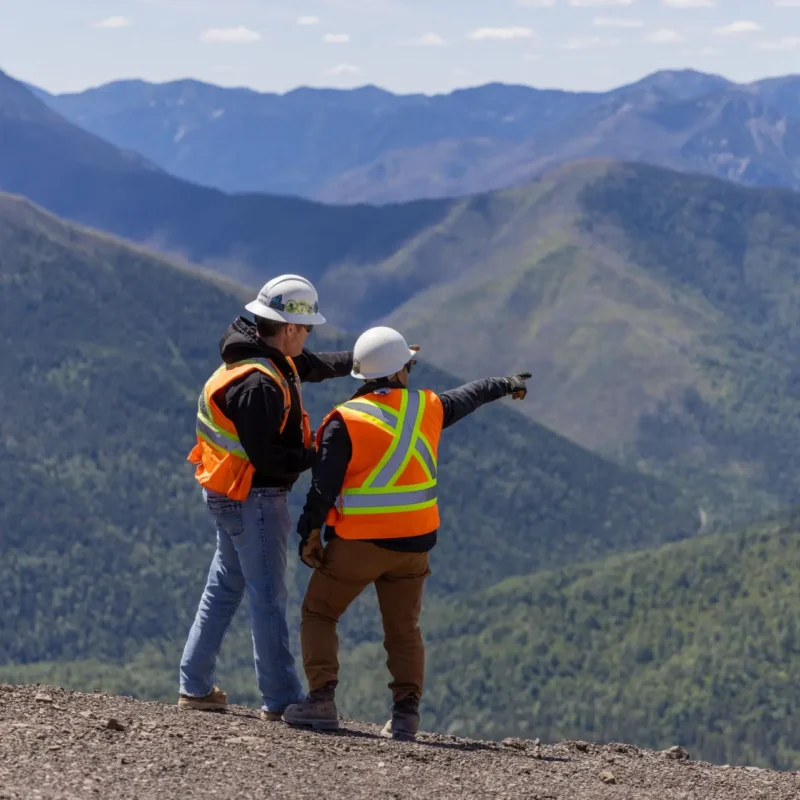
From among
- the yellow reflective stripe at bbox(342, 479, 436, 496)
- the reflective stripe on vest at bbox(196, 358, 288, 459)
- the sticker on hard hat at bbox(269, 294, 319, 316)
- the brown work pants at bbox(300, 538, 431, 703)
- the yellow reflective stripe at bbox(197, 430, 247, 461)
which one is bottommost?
the brown work pants at bbox(300, 538, 431, 703)

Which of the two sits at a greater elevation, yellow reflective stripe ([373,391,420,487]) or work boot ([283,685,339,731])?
yellow reflective stripe ([373,391,420,487])

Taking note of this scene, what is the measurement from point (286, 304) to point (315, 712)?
4437 millimetres

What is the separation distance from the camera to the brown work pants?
14961 millimetres

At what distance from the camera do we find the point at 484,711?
171 m

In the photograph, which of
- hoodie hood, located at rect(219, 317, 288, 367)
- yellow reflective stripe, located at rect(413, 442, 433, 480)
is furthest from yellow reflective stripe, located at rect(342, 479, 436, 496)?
hoodie hood, located at rect(219, 317, 288, 367)

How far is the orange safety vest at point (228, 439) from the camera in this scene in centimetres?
1487

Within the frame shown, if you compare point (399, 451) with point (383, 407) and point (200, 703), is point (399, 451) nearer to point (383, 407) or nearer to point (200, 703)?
point (383, 407)

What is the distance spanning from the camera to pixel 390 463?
1476 centimetres

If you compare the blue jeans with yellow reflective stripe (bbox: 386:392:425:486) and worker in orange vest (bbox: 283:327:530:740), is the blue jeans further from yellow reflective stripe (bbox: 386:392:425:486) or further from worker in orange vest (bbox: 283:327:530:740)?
yellow reflective stripe (bbox: 386:392:425:486)

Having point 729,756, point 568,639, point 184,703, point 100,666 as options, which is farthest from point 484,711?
point 184,703

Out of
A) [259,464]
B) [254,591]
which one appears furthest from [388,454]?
[254,591]

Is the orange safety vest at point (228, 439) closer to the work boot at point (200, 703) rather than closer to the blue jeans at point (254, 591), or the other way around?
the blue jeans at point (254, 591)

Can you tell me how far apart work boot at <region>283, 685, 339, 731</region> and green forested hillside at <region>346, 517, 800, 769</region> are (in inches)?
5355

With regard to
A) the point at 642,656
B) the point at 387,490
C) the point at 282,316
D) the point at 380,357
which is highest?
the point at 282,316
